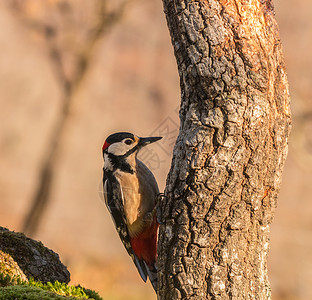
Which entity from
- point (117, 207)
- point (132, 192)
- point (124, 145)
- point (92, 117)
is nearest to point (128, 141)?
point (124, 145)

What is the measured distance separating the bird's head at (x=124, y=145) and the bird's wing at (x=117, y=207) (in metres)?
0.18

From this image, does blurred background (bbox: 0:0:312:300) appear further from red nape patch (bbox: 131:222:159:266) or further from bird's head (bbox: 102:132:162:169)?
bird's head (bbox: 102:132:162:169)

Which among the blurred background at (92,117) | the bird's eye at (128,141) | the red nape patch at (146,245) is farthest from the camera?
the blurred background at (92,117)

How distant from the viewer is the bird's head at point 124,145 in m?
3.88

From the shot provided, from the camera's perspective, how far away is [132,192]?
3.93m

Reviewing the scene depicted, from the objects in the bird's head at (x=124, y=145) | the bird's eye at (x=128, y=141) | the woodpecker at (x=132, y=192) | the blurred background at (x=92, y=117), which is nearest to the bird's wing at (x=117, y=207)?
the woodpecker at (x=132, y=192)

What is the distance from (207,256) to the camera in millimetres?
2742

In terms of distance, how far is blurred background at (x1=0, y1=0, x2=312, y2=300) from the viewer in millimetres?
9664

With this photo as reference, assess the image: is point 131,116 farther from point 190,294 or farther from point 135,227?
point 190,294

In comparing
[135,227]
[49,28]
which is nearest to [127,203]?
[135,227]

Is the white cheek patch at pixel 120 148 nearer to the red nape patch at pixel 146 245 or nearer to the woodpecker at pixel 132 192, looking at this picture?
the woodpecker at pixel 132 192

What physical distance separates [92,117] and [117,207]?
10287 mm

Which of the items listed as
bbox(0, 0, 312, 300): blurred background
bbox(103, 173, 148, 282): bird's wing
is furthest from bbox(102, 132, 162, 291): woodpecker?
bbox(0, 0, 312, 300): blurred background

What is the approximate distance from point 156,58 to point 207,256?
11.9 meters
